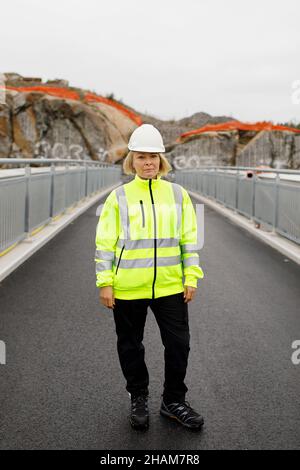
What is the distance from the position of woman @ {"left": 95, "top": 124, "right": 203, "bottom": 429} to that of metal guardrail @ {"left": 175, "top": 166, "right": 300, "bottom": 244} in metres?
7.15

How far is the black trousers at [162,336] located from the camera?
381 centimetres

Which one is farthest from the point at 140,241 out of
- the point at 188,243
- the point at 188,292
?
the point at 188,292

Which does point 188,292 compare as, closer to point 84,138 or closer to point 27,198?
point 27,198

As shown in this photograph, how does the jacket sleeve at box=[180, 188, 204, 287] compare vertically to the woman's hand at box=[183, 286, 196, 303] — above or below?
above

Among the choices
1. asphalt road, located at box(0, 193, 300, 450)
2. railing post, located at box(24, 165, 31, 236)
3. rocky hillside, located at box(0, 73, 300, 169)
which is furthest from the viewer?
rocky hillside, located at box(0, 73, 300, 169)

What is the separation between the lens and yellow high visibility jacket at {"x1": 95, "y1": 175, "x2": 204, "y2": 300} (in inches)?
146

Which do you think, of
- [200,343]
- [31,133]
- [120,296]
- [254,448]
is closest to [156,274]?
[120,296]

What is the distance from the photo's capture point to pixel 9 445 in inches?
137

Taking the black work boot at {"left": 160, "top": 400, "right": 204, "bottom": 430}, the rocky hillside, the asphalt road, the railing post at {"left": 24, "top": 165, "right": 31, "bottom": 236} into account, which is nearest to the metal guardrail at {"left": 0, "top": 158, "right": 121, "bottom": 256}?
the railing post at {"left": 24, "top": 165, "right": 31, "bottom": 236}

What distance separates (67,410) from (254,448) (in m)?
1.17

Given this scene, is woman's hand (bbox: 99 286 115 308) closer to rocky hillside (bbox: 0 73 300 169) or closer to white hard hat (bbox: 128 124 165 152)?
white hard hat (bbox: 128 124 165 152)

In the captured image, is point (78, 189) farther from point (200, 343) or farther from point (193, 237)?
point (193, 237)
